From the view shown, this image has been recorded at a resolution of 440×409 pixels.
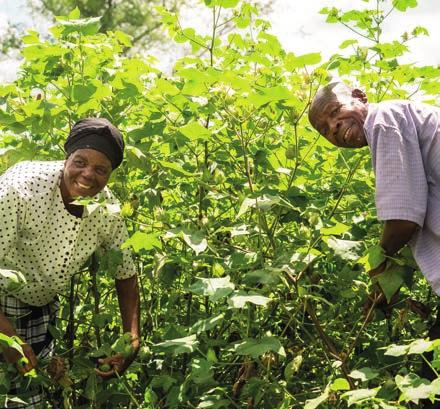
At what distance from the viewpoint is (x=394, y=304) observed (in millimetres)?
2889

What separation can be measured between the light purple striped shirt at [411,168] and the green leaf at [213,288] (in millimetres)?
515

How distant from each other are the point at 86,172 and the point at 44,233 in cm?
32

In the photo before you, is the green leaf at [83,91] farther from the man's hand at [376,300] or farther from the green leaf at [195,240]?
the man's hand at [376,300]

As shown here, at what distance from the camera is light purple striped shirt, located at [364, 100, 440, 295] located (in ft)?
8.06

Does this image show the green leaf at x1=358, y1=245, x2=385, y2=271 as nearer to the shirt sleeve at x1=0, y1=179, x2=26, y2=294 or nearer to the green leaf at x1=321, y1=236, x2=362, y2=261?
the green leaf at x1=321, y1=236, x2=362, y2=261

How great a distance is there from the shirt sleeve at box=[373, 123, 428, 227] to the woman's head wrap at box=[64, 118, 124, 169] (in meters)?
0.96

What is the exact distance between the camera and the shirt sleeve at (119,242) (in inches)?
125

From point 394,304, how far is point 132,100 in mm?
1239

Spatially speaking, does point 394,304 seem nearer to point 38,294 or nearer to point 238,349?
point 238,349

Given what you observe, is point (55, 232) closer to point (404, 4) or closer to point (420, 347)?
point (420, 347)

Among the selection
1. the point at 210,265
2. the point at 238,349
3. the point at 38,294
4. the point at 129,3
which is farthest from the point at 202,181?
the point at 129,3

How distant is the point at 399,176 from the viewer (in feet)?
8.05

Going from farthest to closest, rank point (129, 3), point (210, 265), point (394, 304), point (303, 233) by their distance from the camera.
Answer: point (129, 3)
point (210, 265)
point (394, 304)
point (303, 233)

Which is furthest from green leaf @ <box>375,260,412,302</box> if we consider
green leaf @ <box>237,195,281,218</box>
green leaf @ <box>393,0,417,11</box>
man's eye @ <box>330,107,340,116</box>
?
green leaf @ <box>393,0,417,11</box>
